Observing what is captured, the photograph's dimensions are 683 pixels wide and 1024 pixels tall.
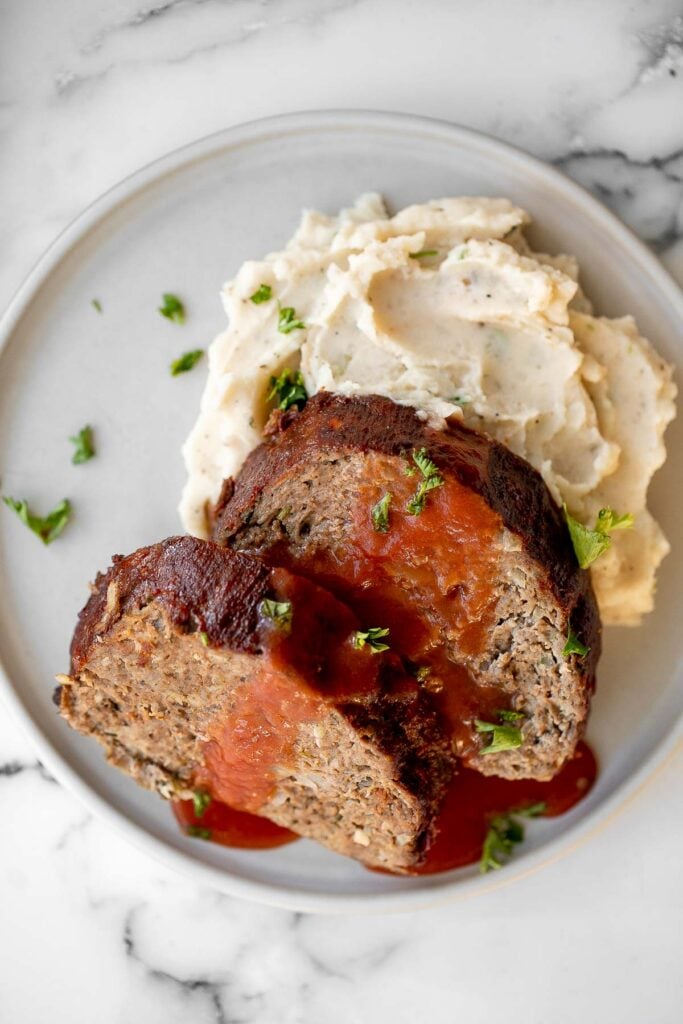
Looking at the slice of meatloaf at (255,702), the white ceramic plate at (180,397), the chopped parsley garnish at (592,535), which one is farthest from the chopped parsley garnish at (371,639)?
the white ceramic plate at (180,397)

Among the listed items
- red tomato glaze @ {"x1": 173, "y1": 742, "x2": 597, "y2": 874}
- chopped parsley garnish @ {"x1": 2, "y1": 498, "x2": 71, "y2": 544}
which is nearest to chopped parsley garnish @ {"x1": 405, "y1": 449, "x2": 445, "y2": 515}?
red tomato glaze @ {"x1": 173, "y1": 742, "x2": 597, "y2": 874}

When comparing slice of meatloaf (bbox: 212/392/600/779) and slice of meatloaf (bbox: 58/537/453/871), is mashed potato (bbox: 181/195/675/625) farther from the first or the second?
slice of meatloaf (bbox: 58/537/453/871)

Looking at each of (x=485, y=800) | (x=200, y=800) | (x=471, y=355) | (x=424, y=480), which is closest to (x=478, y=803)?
(x=485, y=800)

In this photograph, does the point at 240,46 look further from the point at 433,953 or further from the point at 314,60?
the point at 433,953

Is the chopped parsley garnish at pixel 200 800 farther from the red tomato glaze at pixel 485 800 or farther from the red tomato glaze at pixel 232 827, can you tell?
the red tomato glaze at pixel 485 800

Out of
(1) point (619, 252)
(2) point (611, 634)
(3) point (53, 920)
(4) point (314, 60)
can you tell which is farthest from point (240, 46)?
(3) point (53, 920)

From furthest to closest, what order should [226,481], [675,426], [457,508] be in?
[675,426]
[226,481]
[457,508]

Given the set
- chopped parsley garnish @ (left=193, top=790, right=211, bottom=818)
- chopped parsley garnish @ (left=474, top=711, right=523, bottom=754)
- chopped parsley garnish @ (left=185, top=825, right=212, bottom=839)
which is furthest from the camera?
chopped parsley garnish @ (left=185, top=825, right=212, bottom=839)
